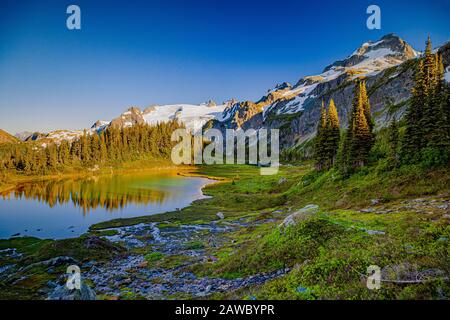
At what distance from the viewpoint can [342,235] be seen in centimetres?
1655

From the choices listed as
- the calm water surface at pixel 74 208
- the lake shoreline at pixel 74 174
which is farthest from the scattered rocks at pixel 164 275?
the lake shoreline at pixel 74 174

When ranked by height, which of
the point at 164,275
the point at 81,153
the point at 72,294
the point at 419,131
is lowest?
the point at 164,275

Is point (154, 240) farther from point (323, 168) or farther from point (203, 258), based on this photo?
point (323, 168)

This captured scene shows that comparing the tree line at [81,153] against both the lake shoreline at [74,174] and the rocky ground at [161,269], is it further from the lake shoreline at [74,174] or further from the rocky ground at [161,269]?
the rocky ground at [161,269]

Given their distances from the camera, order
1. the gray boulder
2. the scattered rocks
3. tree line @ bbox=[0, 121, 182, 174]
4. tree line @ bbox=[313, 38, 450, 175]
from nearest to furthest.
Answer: the gray boulder → the scattered rocks → tree line @ bbox=[313, 38, 450, 175] → tree line @ bbox=[0, 121, 182, 174]

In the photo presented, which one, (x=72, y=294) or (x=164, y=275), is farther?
(x=164, y=275)

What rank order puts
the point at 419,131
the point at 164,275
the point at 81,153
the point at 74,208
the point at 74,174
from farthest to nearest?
the point at 81,153 → the point at 74,174 → the point at 74,208 → the point at 419,131 → the point at 164,275

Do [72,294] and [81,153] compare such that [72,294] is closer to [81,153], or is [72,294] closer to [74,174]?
[74,174]

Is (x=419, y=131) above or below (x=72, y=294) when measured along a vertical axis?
above

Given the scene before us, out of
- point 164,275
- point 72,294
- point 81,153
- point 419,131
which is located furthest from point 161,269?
point 81,153

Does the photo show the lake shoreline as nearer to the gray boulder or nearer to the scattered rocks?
the scattered rocks

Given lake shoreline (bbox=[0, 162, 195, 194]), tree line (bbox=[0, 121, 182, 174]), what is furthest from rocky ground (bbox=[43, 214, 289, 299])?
tree line (bbox=[0, 121, 182, 174])
